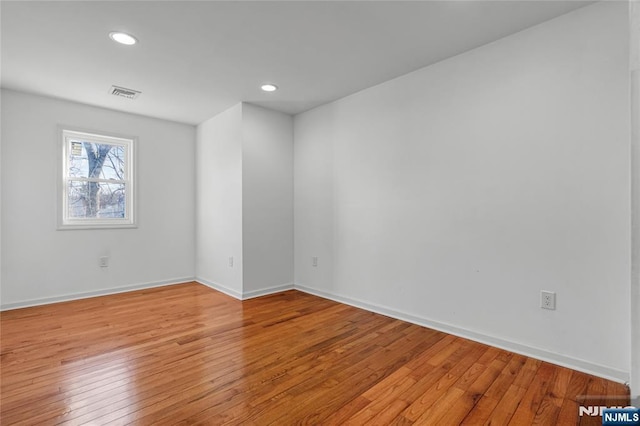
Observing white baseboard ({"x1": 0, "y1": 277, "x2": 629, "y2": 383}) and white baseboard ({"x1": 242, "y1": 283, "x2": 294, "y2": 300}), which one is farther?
white baseboard ({"x1": 242, "y1": 283, "x2": 294, "y2": 300})

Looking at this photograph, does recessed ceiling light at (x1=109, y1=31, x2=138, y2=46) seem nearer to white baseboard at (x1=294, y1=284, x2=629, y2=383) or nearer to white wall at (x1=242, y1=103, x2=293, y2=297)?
white wall at (x1=242, y1=103, x2=293, y2=297)

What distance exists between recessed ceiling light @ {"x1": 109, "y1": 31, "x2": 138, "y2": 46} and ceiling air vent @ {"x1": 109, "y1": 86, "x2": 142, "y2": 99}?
3.66 feet

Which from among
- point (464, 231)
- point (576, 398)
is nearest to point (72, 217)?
point (464, 231)

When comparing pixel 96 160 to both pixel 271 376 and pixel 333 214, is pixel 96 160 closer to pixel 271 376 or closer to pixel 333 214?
pixel 333 214

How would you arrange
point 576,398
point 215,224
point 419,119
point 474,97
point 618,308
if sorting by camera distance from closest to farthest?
1. point 576,398
2. point 618,308
3. point 474,97
4. point 419,119
5. point 215,224

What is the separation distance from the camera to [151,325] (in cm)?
302

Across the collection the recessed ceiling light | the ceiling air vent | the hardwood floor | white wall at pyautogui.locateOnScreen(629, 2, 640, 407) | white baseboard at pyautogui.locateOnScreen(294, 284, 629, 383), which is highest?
the ceiling air vent

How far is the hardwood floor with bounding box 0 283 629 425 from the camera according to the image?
1.68 metres

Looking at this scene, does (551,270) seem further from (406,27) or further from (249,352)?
(249,352)

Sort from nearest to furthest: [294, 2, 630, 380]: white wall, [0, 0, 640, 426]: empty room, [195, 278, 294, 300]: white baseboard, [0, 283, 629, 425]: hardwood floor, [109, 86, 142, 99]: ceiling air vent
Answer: [0, 283, 629, 425]: hardwood floor < [0, 0, 640, 426]: empty room < [294, 2, 630, 380]: white wall < [109, 86, 142, 99]: ceiling air vent < [195, 278, 294, 300]: white baseboard

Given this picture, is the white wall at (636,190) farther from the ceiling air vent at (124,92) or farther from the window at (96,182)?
the window at (96,182)

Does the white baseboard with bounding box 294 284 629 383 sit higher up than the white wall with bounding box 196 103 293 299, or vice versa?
the white wall with bounding box 196 103 293 299

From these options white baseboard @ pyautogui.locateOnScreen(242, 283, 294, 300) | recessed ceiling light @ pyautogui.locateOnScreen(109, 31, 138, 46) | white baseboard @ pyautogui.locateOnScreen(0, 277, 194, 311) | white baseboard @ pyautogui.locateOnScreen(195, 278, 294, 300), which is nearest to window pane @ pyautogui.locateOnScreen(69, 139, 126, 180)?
white baseboard @ pyautogui.locateOnScreen(0, 277, 194, 311)

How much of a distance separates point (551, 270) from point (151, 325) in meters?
3.41
